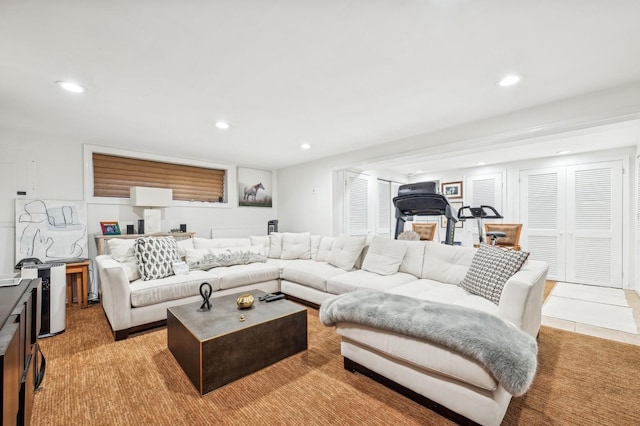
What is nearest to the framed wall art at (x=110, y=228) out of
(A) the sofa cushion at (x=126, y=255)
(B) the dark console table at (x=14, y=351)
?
(A) the sofa cushion at (x=126, y=255)

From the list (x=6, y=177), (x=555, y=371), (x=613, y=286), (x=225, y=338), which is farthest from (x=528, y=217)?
(x=6, y=177)

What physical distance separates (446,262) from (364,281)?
2.91 ft

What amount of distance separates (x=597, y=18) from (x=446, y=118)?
5.13 feet

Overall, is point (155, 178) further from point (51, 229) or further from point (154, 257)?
point (154, 257)

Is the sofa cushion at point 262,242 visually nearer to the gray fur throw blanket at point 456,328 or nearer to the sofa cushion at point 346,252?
the sofa cushion at point 346,252

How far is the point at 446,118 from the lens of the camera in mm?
3098

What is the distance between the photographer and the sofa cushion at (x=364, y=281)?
2.85 metres

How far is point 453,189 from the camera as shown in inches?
247

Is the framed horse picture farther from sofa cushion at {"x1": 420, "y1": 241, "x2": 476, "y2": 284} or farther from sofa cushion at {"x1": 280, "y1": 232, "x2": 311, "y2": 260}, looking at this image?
sofa cushion at {"x1": 420, "y1": 241, "x2": 476, "y2": 284}

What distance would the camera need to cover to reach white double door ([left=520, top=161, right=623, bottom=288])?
14.1 ft

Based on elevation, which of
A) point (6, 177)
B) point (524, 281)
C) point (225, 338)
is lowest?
point (225, 338)

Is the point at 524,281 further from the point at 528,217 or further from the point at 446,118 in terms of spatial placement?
the point at 528,217

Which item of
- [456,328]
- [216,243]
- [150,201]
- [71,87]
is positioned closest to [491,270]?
[456,328]

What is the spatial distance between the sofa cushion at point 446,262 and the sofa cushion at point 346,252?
850 mm
